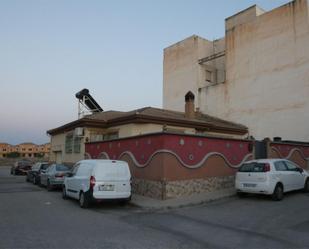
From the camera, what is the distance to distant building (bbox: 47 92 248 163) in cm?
2012

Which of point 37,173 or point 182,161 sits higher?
point 182,161

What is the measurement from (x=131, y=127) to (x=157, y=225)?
37.5ft

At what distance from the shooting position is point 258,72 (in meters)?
26.8

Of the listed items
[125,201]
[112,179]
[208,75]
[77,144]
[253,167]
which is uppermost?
[208,75]

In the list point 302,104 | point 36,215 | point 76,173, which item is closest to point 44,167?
point 76,173

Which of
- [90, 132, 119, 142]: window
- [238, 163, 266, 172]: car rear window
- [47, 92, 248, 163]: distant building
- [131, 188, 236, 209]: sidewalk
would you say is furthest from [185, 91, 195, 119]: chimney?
[238, 163, 266, 172]: car rear window

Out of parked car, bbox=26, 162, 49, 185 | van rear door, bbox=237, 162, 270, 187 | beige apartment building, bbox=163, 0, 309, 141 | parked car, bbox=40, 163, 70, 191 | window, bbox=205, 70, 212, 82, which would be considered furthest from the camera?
window, bbox=205, 70, 212, 82

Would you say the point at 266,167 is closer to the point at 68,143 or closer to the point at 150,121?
the point at 150,121

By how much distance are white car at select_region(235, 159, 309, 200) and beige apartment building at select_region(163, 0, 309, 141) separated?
995cm

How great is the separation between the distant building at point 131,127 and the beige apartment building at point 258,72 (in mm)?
2352

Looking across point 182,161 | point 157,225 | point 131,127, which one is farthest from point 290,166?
point 131,127

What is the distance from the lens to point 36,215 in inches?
405

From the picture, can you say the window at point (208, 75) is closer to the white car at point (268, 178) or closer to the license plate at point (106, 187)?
the white car at point (268, 178)

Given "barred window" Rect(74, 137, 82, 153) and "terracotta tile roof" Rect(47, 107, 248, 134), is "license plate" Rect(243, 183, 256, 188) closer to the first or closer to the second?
"terracotta tile roof" Rect(47, 107, 248, 134)
